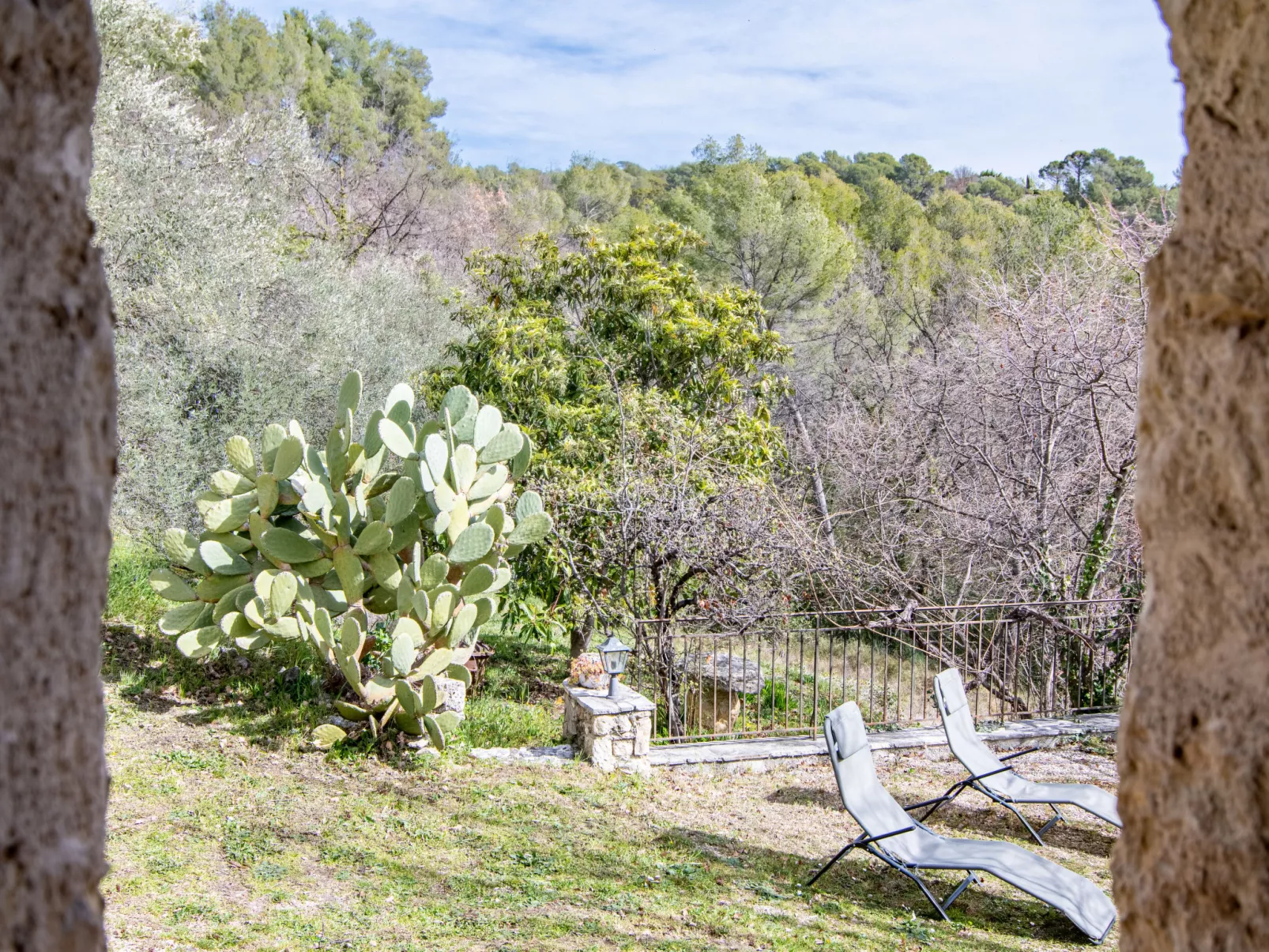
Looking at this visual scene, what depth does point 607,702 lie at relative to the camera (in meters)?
6.84

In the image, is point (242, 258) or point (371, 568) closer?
point (371, 568)

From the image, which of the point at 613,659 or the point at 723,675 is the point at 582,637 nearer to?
the point at 723,675

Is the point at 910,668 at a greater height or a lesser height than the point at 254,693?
greater

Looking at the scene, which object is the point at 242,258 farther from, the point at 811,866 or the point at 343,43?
the point at 343,43

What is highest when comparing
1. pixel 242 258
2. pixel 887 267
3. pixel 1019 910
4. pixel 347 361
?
pixel 887 267

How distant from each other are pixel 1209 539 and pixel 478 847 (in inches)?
180

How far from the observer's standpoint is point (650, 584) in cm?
875

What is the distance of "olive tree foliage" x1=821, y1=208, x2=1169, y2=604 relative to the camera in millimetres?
8984

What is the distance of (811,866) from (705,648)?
15.1 ft

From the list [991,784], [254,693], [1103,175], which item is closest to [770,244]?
[254,693]

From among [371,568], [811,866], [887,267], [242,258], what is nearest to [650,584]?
[371,568]

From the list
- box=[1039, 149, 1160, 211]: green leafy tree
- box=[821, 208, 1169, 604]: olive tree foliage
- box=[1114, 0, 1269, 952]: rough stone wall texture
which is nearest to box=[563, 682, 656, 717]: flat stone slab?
box=[821, 208, 1169, 604]: olive tree foliage

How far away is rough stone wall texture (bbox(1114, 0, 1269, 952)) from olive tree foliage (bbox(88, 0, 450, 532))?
32.0 feet

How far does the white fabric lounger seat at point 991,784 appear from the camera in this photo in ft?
19.3
